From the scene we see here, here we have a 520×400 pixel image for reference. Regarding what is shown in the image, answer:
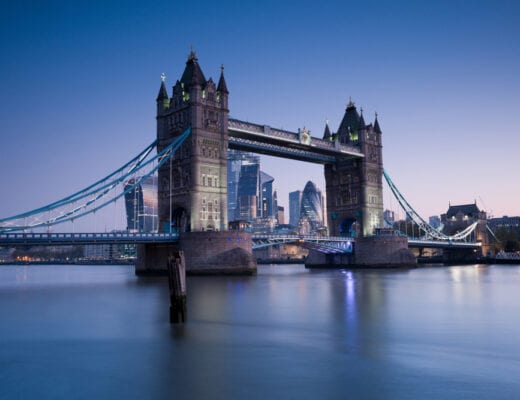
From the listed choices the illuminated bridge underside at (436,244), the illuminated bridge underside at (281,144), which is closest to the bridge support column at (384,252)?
the illuminated bridge underside at (436,244)

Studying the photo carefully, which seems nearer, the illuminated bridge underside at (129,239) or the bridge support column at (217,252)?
the illuminated bridge underside at (129,239)

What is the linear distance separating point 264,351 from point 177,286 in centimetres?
586

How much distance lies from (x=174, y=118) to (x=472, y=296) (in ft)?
110

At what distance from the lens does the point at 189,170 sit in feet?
163

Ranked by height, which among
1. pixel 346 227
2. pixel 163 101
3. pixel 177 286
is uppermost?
pixel 163 101

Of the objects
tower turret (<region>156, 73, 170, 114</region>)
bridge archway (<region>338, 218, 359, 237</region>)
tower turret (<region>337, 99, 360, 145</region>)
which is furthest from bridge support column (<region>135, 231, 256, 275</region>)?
tower turret (<region>337, 99, 360, 145</region>)

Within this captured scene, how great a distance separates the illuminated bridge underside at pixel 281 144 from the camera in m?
54.9

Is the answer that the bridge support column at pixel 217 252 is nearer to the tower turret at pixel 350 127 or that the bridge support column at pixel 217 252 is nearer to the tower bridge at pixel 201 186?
the tower bridge at pixel 201 186

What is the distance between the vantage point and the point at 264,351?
14.5m

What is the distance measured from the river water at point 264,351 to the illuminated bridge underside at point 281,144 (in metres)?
30.9

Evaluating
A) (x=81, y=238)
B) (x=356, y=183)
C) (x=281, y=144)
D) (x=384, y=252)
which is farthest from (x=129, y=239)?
(x=356, y=183)

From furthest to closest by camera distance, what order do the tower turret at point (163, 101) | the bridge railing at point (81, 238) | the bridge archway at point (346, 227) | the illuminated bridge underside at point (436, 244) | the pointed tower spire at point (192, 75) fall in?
1. the illuminated bridge underside at point (436, 244)
2. the bridge archway at point (346, 227)
3. the tower turret at point (163, 101)
4. the pointed tower spire at point (192, 75)
5. the bridge railing at point (81, 238)

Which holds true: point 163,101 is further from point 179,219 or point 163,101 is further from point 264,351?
point 264,351

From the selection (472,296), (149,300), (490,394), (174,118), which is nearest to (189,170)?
(174,118)
